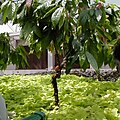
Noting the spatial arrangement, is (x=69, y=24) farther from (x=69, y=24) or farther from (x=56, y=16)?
(x=56, y=16)

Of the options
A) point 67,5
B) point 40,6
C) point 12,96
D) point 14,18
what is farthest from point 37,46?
point 12,96

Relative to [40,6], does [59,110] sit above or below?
below

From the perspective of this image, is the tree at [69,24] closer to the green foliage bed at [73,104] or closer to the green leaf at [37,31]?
the green leaf at [37,31]

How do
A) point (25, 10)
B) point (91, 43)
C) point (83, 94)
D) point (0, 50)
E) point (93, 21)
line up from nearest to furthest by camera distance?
point (93, 21), point (91, 43), point (25, 10), point (0, 50), point (83, 94)

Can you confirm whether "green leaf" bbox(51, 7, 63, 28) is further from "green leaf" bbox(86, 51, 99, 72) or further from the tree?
"green leaf" bbox(86, 51, 99, 72)

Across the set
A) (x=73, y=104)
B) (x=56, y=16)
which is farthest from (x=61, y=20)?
(x=73, y=104)

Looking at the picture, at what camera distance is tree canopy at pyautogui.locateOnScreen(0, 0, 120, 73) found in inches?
75.5

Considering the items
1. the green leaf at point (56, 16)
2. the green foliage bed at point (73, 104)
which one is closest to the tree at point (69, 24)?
the green leaf at point (56, 16)

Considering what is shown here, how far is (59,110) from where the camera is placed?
279cm

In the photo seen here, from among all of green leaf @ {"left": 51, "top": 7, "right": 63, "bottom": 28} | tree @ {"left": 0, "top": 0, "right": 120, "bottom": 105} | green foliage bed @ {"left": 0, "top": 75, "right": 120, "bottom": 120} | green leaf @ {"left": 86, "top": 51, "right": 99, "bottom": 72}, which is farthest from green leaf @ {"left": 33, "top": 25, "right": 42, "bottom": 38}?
green foliage bed @ {"left": 0, "top": 75, "right": 120, "bottom": 120}

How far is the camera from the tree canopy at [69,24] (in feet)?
6.30

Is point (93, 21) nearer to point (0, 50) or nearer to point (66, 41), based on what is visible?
point (66, 41)

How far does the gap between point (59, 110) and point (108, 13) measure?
3.43ft

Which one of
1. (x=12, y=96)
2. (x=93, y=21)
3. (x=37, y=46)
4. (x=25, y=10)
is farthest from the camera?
(x=12, y=96)
